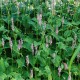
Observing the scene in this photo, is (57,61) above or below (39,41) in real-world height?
below

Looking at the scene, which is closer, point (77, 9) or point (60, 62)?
point (60, 62)

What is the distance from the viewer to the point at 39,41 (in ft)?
13.0

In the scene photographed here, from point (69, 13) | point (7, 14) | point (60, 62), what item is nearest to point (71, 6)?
point (69, 13)

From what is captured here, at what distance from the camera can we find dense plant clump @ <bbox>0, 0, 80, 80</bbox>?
3.56 m

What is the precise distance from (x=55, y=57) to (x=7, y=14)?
1.22 metres

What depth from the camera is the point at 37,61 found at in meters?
3.69

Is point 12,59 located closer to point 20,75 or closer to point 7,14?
point 20,75

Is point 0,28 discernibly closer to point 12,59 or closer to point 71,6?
point 12,59

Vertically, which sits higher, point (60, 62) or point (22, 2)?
→ point (22, 2)

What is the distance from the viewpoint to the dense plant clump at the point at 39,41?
11.7 ft

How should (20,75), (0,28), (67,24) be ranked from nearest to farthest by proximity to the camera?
(20,75) → (0,28) → (67,24)

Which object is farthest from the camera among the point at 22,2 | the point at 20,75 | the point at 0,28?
the point at 22,2

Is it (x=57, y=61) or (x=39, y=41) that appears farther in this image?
(x=39, y=41)

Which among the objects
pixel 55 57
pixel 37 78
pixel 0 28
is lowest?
pixel 37 78
